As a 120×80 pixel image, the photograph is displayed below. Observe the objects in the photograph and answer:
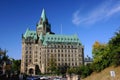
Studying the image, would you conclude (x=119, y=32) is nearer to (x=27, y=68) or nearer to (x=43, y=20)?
(x=27, y=68)

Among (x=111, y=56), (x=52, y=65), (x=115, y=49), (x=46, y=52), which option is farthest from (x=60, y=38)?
(x=115, y=49)

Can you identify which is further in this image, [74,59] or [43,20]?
[43,20]

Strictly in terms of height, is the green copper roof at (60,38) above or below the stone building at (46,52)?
above

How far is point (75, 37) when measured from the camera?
199 metres

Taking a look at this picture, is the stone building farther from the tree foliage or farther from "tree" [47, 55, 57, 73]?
the tree foliage

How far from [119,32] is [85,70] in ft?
44.8

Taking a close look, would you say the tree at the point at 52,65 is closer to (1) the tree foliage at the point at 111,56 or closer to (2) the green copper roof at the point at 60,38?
(2) the green copper roof at the point at 60,38

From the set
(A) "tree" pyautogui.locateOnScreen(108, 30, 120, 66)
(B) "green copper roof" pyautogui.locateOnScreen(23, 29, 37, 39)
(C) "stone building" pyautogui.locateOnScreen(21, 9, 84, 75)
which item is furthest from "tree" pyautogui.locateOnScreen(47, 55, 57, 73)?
(A) "tree" pyautogui.locateOnScreen(108, 30, 120, 66)

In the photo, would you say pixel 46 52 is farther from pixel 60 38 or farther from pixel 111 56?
pixel 111 56

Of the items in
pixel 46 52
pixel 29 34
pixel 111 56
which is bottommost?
pixel 111 56

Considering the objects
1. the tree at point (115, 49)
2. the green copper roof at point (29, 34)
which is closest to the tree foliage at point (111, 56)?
the tree at point (115, 49)

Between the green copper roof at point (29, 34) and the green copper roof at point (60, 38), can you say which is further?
the green copper roof at point (60, 38)

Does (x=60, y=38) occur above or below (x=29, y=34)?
below

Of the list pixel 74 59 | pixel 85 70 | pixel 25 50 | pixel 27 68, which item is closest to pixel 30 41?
pixel 25 50
